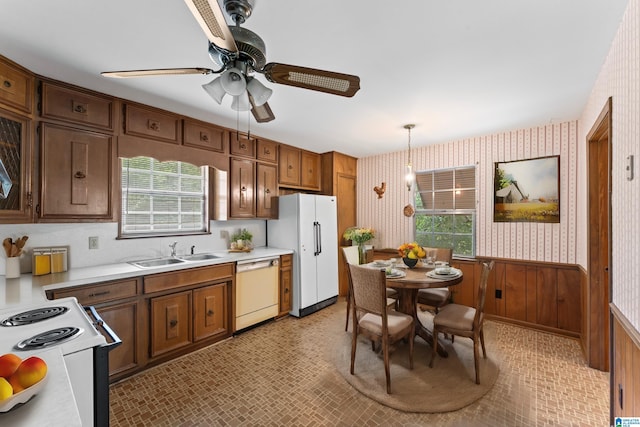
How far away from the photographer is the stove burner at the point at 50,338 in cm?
115

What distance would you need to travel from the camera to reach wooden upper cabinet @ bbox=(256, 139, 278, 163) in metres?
3.83

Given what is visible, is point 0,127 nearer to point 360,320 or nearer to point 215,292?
point 215,292

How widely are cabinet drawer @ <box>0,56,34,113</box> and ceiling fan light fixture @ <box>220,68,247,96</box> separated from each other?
176 cm

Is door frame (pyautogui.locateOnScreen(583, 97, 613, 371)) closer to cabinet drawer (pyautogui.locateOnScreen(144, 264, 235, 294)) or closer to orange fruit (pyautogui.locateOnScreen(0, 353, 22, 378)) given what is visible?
cabinet drawer (pyautogui.locateOnScreen(144, 264, 235, 294))

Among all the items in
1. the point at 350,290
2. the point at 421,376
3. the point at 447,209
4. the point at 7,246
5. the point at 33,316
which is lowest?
the point at 421,376

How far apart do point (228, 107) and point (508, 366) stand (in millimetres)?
3641

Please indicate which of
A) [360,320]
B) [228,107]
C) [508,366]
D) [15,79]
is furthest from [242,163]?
[508,366]

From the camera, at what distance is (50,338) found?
1.21 meters

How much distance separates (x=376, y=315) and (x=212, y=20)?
7.52 ft

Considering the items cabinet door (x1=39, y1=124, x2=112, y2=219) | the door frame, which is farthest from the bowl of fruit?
the door frame

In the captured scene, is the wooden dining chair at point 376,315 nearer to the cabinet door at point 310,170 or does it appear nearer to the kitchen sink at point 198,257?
the kitchen sink at point 198,257

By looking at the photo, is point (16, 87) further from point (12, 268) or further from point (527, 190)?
point (527, 190)

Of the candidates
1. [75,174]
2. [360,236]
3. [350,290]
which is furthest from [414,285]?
[75,174]

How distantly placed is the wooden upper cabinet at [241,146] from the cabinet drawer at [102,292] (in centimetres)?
187
